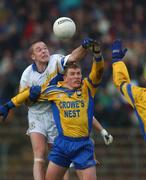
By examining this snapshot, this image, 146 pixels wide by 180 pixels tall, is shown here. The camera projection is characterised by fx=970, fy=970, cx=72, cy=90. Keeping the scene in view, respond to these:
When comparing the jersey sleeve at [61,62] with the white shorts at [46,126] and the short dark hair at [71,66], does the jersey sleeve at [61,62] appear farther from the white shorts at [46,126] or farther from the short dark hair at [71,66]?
the white shorts at [46,126]

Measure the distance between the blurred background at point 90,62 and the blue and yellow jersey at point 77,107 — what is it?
16.6 ft

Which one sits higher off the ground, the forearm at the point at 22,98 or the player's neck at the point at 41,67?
the player's neck at the point at 41,67

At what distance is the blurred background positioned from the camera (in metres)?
19.8

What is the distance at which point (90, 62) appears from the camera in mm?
19859

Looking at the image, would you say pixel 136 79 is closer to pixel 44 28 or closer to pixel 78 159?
pixel 44 28

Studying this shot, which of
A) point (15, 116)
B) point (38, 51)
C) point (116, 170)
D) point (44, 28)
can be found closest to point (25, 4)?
point (44, 28)

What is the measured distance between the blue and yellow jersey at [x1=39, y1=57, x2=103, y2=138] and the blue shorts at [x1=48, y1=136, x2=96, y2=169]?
0.10 metres

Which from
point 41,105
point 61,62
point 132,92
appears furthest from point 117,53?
point 41,105

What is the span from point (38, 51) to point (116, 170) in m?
6.86

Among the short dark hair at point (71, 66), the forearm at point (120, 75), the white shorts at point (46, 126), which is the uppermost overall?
the forearm at point (120, 75)

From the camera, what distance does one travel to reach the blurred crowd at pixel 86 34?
1978 cm

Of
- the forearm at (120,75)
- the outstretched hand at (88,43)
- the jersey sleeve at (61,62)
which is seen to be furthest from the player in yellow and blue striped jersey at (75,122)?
the forearm at (120,75)

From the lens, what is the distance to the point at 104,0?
73.9 ft

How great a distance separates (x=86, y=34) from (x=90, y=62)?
4.67ft
